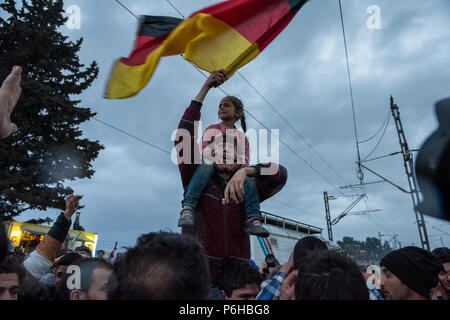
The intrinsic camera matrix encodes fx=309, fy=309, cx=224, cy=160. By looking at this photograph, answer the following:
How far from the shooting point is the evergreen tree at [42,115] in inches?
552

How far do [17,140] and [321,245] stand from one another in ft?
53.5

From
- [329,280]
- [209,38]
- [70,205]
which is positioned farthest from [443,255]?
[70,205]

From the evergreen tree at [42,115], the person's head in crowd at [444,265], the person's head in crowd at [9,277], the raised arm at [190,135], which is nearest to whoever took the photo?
the person's head in crowd at [9,277]

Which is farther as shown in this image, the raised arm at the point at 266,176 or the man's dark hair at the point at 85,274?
the raised arm at the point at 266,176

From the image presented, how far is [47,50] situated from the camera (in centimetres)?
1577

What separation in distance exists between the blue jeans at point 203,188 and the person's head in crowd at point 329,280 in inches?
39.4

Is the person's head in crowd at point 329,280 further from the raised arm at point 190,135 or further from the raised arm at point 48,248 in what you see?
the raised arm at point 48,248

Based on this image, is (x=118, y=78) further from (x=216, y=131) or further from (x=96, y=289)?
(x=96, y=289)

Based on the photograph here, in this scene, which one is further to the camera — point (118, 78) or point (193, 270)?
point (118, 78)

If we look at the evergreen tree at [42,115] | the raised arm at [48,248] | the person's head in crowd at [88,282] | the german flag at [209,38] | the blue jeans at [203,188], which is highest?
the evergreen tree at [42,115]

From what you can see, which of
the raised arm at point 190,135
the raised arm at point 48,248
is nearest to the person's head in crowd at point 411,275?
the raised arm at point 190,135

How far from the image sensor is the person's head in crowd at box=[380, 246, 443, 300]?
232cm

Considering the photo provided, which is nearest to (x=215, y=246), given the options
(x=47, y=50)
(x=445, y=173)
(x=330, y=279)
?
(x=330, y=279)

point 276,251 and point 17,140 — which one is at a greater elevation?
point 17,140
